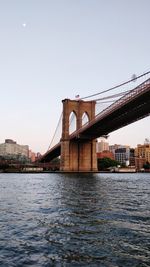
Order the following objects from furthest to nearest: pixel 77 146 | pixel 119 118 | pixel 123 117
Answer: pixel 77 146 < pixel 119 118 < pixel 123 117

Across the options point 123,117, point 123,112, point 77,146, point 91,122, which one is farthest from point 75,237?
point 77,146

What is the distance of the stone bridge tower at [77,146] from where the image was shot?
2753 inches

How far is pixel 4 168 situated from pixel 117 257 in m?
99.9

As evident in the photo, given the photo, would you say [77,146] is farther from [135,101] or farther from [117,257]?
[117,257]

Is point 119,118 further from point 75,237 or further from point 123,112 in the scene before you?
point 75,237

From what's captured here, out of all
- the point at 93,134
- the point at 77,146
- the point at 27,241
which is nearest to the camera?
the point at 27,241

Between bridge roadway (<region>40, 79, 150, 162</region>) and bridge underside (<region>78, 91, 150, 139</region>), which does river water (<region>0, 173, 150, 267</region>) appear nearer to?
bridge roadway (<region>40, 79, 150, 162</region>)

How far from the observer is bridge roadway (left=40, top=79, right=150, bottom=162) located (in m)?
37.0

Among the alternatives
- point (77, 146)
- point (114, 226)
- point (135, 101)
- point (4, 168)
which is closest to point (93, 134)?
point (77, 146)

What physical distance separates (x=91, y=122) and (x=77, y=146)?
61.4 ft

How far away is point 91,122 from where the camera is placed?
54781mm

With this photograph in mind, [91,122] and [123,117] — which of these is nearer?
[123,117]

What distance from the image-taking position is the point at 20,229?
9.16 metres

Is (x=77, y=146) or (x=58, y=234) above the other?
(x=77, y=146)
